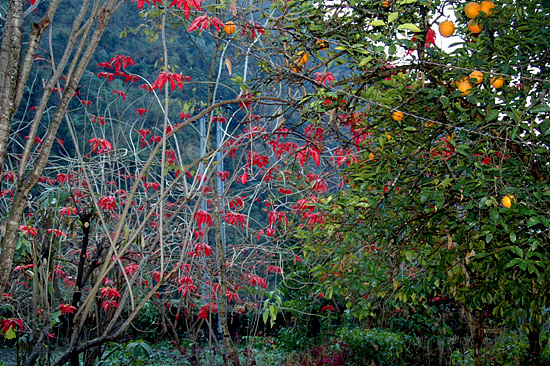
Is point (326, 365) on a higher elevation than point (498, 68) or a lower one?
lower

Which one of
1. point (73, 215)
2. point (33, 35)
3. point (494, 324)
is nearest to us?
point (33, 35)

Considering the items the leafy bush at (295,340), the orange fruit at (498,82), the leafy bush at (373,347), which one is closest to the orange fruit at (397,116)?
the orange fruit at (498,82)

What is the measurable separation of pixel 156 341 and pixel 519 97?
245 inches

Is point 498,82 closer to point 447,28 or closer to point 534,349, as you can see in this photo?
point 447,28

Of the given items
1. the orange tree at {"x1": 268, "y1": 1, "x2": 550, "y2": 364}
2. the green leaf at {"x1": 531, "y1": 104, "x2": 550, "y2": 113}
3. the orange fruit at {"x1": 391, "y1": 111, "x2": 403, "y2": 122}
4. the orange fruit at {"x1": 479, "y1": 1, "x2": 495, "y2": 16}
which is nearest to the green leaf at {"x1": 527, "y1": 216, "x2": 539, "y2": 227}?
the orange tree at {"x1": 268, "y1": 1, "x2": 550, "y2": 364}

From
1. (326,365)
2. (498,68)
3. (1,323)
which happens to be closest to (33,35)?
(498,68)

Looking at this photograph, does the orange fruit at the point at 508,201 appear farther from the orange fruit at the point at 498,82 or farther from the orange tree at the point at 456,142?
the orange fruit at the point at 498,82

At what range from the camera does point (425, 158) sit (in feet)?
7.36

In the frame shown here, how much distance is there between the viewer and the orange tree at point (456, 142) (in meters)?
1.80

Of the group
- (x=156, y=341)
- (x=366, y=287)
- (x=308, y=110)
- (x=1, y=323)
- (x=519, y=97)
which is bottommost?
(x=156, y=341)

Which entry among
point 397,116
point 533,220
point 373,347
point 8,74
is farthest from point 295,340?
point 8,74

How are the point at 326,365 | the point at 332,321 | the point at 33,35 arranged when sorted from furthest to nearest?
1. the point at 332,321
2. the point at 326,365
3. the point at 33,35

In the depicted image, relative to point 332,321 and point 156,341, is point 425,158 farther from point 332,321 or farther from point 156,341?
point 156,341

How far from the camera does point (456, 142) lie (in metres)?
2.04
